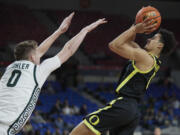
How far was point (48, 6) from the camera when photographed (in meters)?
18.0

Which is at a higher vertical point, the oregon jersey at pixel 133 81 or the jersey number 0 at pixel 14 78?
the jersey number 0 at pixel 14 78

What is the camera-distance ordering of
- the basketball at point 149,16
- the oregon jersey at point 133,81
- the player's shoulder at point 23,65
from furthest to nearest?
the basketball at point 149,16 → the oregon jersey at point 133,81 → the player's shoulder at point 23,65

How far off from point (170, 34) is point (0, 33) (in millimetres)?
13649

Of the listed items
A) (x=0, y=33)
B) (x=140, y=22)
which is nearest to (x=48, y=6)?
(x=0, y=33)

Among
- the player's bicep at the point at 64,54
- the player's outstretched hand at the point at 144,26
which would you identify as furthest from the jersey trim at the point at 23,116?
the player's outstretched hand at the point at 144,26

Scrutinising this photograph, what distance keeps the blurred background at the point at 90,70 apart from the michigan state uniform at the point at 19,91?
30.4 feet

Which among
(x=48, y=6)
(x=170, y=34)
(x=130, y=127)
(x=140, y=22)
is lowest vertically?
(x=48, y=6)

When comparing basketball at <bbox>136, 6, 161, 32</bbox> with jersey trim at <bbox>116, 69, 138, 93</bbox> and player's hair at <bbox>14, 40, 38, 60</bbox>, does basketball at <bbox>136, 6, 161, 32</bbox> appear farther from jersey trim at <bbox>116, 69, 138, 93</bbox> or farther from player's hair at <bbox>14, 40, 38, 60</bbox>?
player's hair at <bbox>14, 40, 38, 60</bbox>

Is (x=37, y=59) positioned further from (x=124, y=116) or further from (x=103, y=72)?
(x=103, y=72)

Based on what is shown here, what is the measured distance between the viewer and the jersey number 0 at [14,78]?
325cm

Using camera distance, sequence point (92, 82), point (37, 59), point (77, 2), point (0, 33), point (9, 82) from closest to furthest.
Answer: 1. point (9, 82)
2. point (37, 59)
3. point (77, 2)
4. point (0, 33)
5. point (92, 82)

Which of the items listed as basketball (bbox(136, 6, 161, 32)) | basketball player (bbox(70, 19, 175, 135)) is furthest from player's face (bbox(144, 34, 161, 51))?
basketball (bbox(136, 6, 161, 32))

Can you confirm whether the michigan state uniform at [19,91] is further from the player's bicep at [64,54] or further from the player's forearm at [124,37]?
the player's forearm at [124,37]

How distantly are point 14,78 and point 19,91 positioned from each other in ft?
0.43
